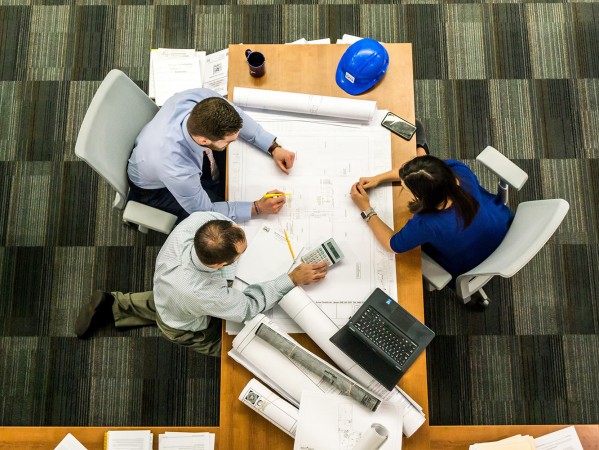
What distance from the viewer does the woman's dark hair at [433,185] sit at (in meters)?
1.52

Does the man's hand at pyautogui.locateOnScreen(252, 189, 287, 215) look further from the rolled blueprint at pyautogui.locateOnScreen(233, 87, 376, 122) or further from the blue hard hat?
the blue hard hat

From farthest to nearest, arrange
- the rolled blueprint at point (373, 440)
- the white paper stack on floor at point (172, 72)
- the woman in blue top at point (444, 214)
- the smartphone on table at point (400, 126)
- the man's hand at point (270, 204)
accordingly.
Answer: the white paper stack on floor at point (172, 72)
the smartphone on table at point (400, 126)
the man's hand at point (270, 204)
the woman in blue top at point (444, 214)
the rolled blueprint at point (373, 440)

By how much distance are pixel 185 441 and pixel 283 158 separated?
0.97m

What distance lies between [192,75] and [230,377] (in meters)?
1.50

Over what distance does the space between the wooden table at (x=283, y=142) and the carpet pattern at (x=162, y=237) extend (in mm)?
882

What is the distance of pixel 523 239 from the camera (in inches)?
62.4

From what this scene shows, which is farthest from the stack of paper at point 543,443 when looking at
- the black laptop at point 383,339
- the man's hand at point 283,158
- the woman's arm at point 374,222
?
the man's hand at point 283,158

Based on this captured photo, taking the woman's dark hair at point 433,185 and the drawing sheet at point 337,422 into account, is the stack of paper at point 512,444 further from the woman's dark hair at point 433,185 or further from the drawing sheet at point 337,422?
the woman's dark hair at point 433,185

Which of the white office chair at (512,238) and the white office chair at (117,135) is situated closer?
the white office chair at (512,238)

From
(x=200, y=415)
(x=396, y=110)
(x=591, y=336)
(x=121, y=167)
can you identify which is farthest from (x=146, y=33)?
(x=591, y=336)

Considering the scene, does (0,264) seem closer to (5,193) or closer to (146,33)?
(5,193)

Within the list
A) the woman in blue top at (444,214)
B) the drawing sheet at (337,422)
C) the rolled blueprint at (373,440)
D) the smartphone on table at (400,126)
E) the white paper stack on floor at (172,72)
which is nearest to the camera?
the rolled blueprint at (373,440)

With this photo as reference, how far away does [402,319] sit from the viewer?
4.93 feet

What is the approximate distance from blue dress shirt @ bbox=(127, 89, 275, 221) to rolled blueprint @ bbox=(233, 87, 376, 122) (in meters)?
0.06
